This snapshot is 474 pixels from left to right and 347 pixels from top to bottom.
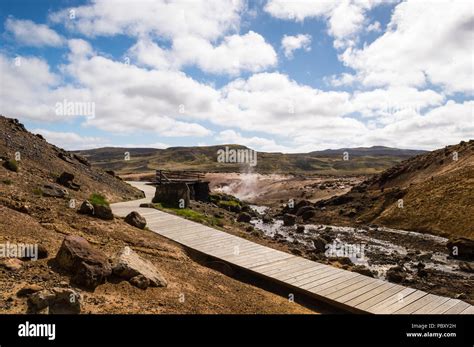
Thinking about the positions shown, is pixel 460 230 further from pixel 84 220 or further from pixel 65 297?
pixel 65 297

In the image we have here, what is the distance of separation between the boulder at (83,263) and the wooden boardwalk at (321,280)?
4.07 metres

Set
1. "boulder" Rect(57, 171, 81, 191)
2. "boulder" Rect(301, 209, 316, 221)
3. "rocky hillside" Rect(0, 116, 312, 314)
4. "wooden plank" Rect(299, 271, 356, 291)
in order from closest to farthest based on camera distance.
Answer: "rocky hillside" Rect(0, 116, 312, 314) → "wooden plank" Rect(299, 271, 356, 291) → "boulder" Rect(57, 171, 81, 191) → "boulder" Rect(301, 209, 316, 221)

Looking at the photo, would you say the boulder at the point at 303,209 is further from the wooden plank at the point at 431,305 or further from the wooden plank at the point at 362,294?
the wooden plank at the point at 431,305

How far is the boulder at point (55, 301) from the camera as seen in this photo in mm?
5988

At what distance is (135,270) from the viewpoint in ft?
26.3

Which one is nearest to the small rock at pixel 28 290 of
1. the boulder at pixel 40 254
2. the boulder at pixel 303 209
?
the boulder at pixel 40 254

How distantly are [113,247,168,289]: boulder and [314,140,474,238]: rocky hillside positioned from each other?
1816 centimetres

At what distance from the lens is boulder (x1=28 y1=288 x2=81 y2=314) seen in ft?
19.6

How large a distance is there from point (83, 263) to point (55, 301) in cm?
138

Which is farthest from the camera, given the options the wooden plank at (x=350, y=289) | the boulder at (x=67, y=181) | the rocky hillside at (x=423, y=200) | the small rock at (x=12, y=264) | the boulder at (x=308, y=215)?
the boulder at (x=308, y=215)

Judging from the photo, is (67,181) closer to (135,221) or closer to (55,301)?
(135,221)

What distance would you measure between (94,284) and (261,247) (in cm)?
633

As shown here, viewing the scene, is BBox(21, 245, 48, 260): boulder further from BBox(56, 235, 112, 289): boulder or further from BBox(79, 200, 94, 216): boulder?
BBox(79, 200, 94, 216): boulder

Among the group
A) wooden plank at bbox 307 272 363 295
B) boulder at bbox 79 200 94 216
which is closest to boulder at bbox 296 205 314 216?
boulder at bbox 79 200 94 216
